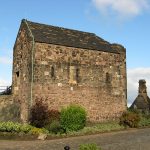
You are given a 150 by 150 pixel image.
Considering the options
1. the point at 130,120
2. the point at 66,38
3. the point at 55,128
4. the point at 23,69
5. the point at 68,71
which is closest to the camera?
the point at 55,128

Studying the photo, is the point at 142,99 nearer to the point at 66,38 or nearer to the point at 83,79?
the point at 83,79

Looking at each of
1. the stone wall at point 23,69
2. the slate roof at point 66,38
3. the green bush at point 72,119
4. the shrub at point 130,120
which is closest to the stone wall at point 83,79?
the slate roof at point 66,38

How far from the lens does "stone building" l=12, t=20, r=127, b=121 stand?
27.9 m

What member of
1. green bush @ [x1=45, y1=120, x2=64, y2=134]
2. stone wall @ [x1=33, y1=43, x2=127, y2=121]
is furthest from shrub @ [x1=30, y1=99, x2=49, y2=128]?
green bush @ [x1=45, y1=120, x2=64, y2=134]

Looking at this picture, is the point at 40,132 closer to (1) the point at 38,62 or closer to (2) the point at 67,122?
(2) the point at 67,122

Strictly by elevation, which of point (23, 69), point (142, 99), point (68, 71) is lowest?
point (142, 99)

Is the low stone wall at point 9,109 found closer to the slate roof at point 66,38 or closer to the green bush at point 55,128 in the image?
the green bush at point 55,128

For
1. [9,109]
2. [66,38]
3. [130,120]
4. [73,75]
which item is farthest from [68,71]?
[130,120]

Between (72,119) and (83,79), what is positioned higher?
(83,79)

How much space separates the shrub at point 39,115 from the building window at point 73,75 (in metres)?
3.66

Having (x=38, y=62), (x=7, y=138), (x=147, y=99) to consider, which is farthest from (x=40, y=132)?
(x=147, y=99)

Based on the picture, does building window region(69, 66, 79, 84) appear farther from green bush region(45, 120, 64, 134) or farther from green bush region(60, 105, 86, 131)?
green bush region(45, 120, 64, 134)

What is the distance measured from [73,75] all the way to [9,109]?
647cm

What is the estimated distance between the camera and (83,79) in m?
30.1
